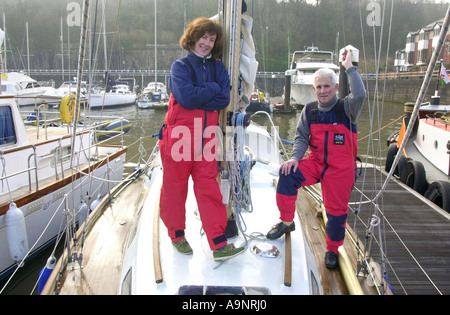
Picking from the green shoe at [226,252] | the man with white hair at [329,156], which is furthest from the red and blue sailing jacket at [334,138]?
the green shoe at [226,252]

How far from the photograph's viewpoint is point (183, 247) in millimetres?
2527

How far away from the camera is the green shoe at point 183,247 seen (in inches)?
98.7

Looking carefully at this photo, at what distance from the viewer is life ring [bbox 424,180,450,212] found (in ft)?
19.7

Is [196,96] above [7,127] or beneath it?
above

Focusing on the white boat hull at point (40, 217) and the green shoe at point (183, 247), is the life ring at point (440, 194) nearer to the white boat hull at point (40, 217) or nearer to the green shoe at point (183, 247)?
the green shoe at point (183, 247)

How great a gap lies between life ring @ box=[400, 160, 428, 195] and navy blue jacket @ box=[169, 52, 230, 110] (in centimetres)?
645

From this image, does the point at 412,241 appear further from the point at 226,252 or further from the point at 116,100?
the point at 116,100

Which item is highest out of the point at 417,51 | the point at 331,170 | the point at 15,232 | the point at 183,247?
the point at 417,51

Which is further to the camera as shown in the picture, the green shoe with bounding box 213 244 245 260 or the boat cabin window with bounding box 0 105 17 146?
the boat cabin window with bounding box 0 105 17 146

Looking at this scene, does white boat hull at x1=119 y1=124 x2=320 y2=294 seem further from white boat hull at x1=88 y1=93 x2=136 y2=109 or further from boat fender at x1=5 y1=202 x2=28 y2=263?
white boat hull at x1=88 y1=93 x2=136 y2=109

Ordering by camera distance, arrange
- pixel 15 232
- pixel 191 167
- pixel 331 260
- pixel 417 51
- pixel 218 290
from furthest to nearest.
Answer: pixel 417 51
pixel 15 232
pixel 331 260
pixel 191 167
pixel 218 290

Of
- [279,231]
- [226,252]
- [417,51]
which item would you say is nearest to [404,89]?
[417,51]

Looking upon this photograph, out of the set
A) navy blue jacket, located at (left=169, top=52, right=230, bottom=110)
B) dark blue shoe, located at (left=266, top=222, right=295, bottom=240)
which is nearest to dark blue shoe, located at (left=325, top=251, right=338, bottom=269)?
dark blue shoe, located at (left=266, top=222, right=295, bottom=240)

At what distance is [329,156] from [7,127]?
199 inches
